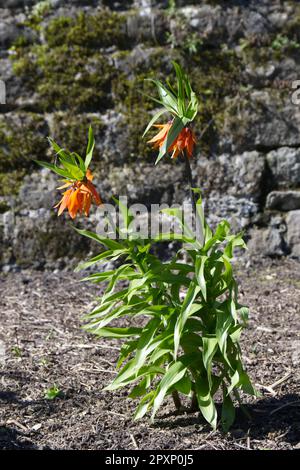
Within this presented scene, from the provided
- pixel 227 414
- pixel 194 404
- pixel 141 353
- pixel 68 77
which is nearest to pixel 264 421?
pixel 227 414

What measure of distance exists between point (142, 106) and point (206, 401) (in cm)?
306

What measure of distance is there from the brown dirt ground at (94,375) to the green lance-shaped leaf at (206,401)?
0.43 feet

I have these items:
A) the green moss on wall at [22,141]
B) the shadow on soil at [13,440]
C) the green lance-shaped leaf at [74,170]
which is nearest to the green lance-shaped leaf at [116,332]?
the shadow on soil at [13,440]

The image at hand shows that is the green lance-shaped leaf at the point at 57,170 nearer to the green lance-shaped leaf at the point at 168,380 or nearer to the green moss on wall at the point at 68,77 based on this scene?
the green lance-shaped leaf at the point at 168,380

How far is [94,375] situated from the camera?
140 inches

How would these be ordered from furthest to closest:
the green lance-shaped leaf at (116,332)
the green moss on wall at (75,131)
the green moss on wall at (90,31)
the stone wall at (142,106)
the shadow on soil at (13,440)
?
1. the green moss on wall at (90,31)
2. the green moss on wall at (75,131)
3. the stone wall at (142,106)
4. the green lance-shaped leaf at (116,332)
5. the shadow on soil at (13,440)

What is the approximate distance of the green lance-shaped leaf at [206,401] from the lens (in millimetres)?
2709

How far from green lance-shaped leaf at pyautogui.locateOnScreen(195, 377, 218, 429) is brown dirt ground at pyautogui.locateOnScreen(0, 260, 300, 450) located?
13 centimetres

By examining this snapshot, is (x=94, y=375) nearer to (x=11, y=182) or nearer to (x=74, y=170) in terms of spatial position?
(x=74, y=170)

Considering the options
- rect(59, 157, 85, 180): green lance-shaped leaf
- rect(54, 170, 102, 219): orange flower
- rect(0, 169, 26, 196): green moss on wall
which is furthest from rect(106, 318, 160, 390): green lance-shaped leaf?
rect(0, 169, 26, 196): green moss on wall

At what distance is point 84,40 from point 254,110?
55.5 inches

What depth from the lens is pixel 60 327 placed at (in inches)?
166
